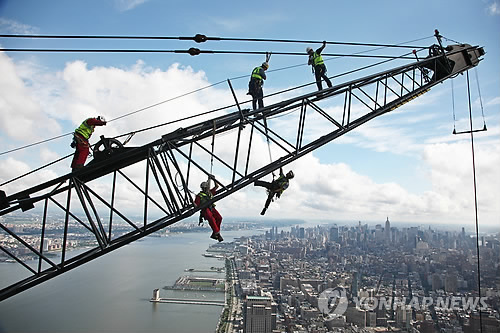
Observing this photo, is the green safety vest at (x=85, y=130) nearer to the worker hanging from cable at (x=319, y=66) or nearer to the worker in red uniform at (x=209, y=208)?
the worker in red uniform at (x=209, y=208)

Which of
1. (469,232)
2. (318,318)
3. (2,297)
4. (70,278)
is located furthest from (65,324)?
(469,232)

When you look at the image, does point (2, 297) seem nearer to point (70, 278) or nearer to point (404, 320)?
point (404, 320)

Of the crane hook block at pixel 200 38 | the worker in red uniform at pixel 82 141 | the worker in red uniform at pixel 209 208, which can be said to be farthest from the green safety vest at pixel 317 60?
the worker in red uniform at pixel 82 141

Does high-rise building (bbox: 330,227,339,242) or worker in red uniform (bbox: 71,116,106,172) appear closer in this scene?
worker in red uniform (bbox: 71,116,106,172)

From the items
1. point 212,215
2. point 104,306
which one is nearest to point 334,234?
point 104,306

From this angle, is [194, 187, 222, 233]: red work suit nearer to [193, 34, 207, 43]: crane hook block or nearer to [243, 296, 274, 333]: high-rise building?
[193, 34, 207, 43]: crane hook block

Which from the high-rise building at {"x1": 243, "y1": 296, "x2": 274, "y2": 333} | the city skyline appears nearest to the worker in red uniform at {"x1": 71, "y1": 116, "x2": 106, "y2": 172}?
the high-rise building at {"x1": 243, "y1": 296, "x2": 274, "y2": 333}

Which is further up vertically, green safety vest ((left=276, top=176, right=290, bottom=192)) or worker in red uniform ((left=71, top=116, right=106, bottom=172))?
worker in red uniform ((left=71, top=116, right=106, bottom=172))
